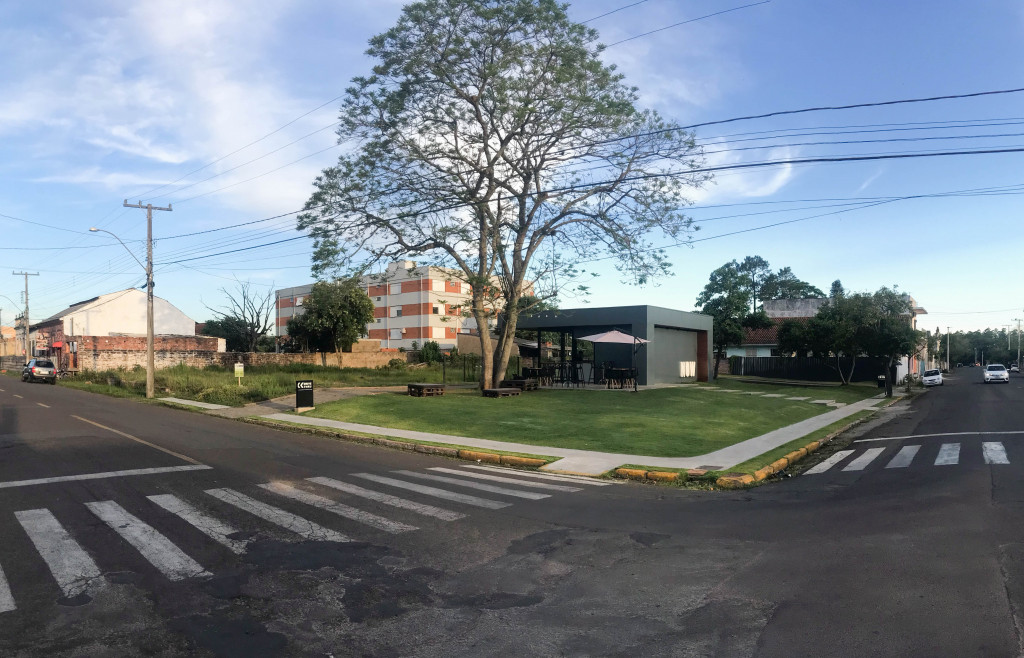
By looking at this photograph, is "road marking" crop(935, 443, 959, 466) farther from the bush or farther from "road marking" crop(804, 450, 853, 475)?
the bush

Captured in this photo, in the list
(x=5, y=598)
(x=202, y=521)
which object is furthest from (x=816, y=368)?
(x=5, y=598)

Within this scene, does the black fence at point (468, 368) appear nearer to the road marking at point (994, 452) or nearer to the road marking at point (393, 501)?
the road marking at point (994, 452)

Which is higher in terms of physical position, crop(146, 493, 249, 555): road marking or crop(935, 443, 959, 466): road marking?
crop(146, 493, 249, 555): road marking

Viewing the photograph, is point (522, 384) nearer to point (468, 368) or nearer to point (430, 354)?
point (468, 368)

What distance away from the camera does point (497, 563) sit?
6574mm

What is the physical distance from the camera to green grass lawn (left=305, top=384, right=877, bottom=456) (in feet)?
52.3

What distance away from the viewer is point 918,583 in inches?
226

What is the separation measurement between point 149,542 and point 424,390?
19.2m

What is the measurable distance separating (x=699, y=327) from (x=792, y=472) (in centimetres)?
2801

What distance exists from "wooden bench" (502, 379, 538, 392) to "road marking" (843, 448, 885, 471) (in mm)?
16184

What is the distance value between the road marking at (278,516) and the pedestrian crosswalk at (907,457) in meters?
9.04

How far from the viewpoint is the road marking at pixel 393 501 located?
855cm

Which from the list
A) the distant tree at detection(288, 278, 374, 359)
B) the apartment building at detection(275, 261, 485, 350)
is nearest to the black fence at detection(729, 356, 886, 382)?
the apartment building at detection(275, 261, 485, 350)

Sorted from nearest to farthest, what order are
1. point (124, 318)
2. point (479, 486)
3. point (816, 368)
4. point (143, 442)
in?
point (479, 486), point (143, 442), point (816, 368), point (124, 318)
